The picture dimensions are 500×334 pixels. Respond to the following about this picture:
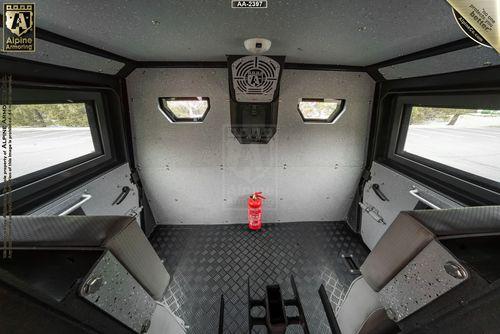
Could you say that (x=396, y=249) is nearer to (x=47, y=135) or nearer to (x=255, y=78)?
(x=255, y=78)

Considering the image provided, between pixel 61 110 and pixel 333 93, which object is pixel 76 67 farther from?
pixel 333 93

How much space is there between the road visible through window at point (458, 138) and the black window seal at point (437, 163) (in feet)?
0.22

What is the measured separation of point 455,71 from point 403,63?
395 mm

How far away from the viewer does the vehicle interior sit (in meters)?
0.64

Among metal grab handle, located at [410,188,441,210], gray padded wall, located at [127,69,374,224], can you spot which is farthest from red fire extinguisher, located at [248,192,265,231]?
metal grab handle, located at [410,188,441,210]

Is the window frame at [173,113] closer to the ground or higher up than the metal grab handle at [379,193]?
higher up

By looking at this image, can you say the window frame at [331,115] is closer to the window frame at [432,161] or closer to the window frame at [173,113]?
the window frame at [432,161]

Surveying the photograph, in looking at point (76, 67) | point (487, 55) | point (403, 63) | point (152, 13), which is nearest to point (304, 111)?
point (403, 63)

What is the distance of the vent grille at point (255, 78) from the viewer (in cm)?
204

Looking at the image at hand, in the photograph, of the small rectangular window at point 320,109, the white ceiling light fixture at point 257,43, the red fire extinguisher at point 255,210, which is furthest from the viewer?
the red fire extinguisher at point 255,210

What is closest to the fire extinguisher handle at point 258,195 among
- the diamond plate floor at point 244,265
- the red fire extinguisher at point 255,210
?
the red fire extinguisher at point 255,210

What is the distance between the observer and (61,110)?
188cm

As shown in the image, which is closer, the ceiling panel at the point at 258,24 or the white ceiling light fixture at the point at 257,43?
the ceiling panel at the point at 258,24

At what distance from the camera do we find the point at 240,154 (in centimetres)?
280
